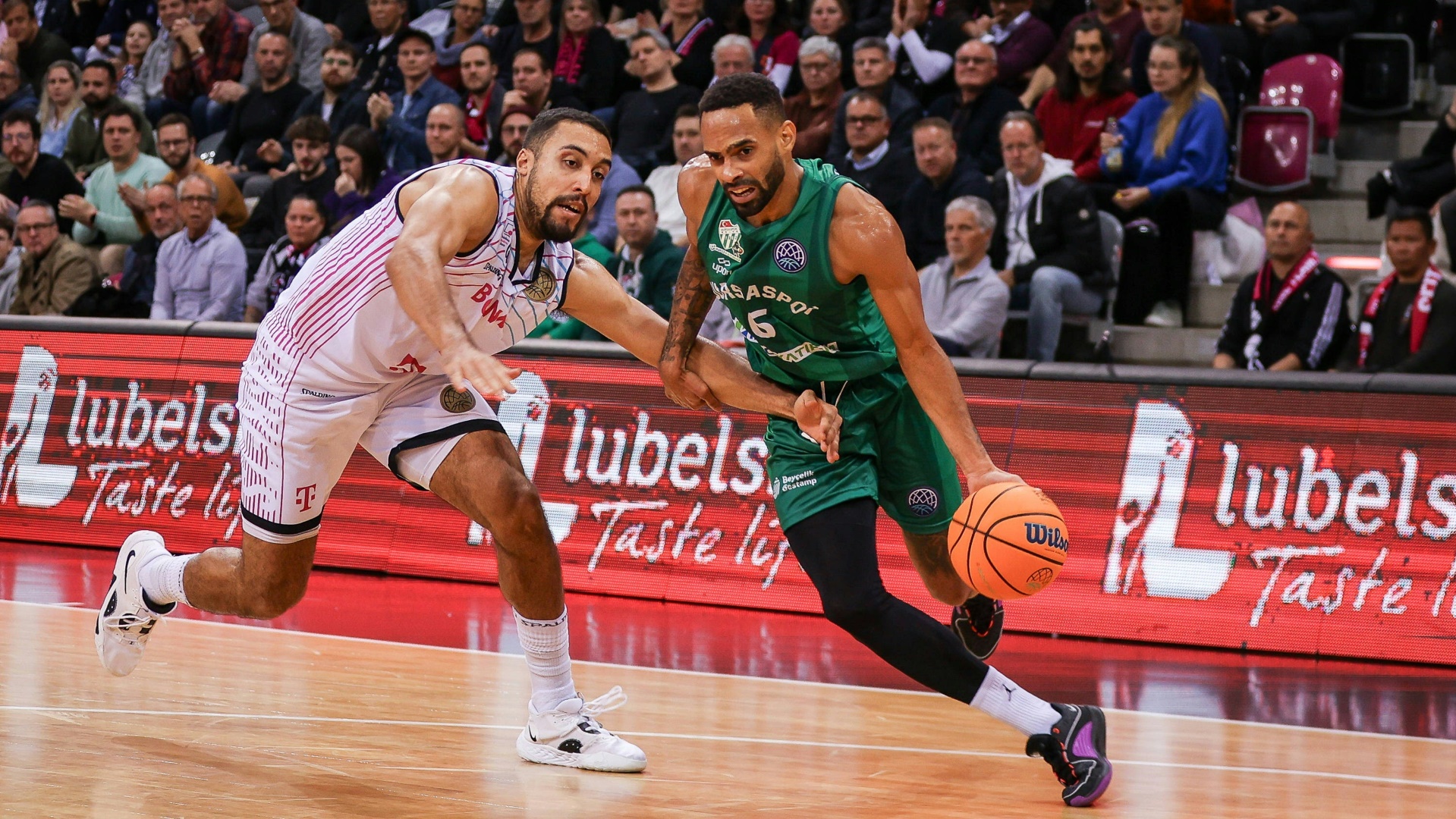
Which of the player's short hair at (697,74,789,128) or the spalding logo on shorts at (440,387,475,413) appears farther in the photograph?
the spalding logo on shorts at (440,387,475,413)

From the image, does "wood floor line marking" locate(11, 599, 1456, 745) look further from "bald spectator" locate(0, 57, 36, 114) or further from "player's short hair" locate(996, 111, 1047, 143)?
"bald spectator" locate(0, 57, 36, 114)

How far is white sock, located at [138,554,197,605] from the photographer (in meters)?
5.40

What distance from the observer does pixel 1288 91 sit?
10.7 m

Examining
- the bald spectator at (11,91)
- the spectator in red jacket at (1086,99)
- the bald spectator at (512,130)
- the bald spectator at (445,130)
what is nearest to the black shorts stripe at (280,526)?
the bald spectator at (512,130)

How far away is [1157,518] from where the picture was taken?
794 cm

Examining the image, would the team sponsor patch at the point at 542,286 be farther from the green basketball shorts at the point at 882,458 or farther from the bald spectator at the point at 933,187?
the bald spectator at the point at 933,187

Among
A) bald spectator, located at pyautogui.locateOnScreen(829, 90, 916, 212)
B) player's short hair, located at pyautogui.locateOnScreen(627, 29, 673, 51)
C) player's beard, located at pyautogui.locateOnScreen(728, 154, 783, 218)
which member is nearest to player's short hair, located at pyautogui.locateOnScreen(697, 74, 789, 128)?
player's beard, located at pyautogui.locateOnScreen(728, 154, 783, 218)

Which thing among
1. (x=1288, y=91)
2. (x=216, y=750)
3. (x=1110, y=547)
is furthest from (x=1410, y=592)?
(x=216, y=750)

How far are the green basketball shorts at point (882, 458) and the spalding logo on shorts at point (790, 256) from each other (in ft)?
1.58

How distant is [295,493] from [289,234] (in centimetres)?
653

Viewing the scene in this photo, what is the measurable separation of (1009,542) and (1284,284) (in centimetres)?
525

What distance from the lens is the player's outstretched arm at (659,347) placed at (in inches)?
201

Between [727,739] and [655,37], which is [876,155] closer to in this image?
[655,37]

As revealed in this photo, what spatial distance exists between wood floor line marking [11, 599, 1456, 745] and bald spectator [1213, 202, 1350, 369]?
3206 millimetres
